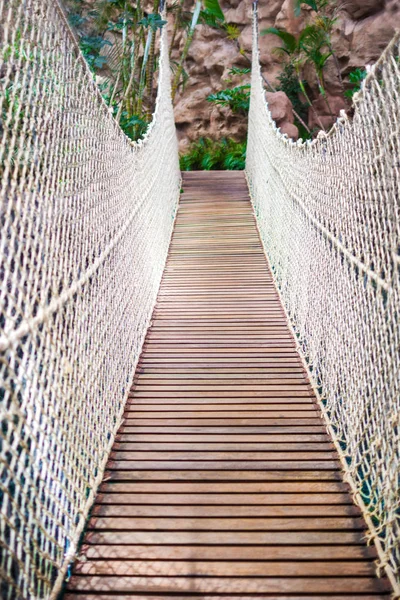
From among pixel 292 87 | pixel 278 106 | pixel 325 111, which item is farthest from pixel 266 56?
pixel 278 106

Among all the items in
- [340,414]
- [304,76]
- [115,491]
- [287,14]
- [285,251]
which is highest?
[287,14]

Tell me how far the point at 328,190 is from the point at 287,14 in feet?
25.3

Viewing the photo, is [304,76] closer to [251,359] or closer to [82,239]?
[251,359]

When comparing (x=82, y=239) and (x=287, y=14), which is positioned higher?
(x=287, y=14)

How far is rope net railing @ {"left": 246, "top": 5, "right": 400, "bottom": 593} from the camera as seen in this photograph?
1.14m

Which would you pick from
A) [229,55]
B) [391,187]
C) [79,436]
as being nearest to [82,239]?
[79,436]

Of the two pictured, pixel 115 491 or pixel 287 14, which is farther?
pixel 287 14

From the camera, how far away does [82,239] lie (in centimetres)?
150

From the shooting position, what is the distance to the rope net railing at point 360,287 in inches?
44.8

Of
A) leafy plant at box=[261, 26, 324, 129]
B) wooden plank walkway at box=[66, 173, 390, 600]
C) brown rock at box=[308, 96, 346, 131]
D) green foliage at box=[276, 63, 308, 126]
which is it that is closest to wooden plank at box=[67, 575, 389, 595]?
wooden plank walkway at box=[66, 173, 390, 600]

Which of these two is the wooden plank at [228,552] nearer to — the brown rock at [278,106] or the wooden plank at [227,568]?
the wooden plank at [227,568]

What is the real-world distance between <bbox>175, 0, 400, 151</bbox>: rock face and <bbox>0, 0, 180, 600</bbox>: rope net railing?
6082 millimetres

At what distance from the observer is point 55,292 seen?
3.96ft

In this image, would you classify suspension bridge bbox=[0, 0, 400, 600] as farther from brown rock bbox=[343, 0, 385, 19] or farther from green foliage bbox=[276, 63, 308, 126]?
green foliage bbox=[276, 63, 308, 126]
